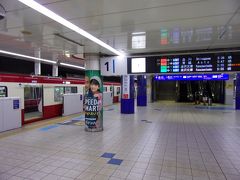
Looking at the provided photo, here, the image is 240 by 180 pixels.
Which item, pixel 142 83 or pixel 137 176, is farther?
pixel 142 83

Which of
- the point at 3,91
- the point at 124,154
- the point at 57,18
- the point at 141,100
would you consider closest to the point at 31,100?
the point at 3,91

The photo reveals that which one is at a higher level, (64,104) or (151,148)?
(64,104)

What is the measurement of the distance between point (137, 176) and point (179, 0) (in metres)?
2.71

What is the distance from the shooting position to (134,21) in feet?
11.0

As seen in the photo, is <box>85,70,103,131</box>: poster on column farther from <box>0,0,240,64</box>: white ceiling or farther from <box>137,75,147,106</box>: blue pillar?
<box>137,75,147,106</box>: blue pillar

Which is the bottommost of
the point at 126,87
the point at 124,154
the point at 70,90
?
the point at 124,154

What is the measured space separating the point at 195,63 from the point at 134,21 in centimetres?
272

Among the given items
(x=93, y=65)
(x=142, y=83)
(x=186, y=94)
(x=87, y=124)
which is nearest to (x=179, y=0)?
(x=93, y=65)

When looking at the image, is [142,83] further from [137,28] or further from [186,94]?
[137,28]

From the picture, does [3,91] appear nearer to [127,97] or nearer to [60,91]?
[60,91]

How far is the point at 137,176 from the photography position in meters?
3.03

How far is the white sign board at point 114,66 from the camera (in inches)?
238

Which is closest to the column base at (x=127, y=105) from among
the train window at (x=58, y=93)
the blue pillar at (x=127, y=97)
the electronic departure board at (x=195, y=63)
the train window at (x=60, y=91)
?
the blue pillar at (x=127, y=97)

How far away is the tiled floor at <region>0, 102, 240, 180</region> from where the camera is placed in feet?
10.3
